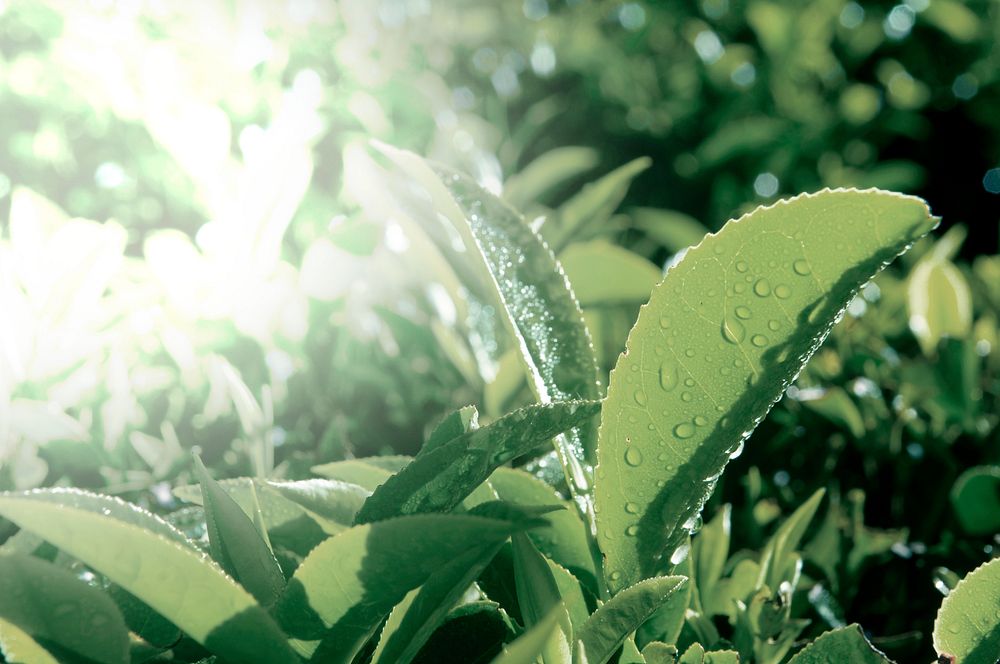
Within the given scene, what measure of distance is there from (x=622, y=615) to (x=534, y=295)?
1.43 ft

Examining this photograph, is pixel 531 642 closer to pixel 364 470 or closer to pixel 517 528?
pixel 517 528

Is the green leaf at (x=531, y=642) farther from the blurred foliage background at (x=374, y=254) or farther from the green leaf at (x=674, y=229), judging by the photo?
the green leaf at (x=674, y=229)

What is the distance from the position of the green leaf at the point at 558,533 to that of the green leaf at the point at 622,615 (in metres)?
0.17

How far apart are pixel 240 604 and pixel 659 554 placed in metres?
0.45

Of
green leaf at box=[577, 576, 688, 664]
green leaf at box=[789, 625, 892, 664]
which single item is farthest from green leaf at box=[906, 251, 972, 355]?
green leaf at box=[577, 576, 688, 664]

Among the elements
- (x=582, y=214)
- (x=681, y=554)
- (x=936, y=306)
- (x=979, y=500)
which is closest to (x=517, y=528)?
(x=681, y=554)

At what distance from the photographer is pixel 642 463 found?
96cm

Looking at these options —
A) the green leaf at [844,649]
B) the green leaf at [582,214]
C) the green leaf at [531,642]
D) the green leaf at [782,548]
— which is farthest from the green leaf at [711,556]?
the green leaf at [582,214]

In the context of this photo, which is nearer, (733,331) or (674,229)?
(733,331)

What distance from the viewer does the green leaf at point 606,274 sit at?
1.70 metres

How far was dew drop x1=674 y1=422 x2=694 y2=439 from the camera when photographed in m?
0.95

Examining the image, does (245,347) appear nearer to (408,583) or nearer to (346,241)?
(346,241)

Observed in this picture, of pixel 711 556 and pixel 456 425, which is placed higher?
pixel 456 425

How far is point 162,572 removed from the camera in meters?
0.75
